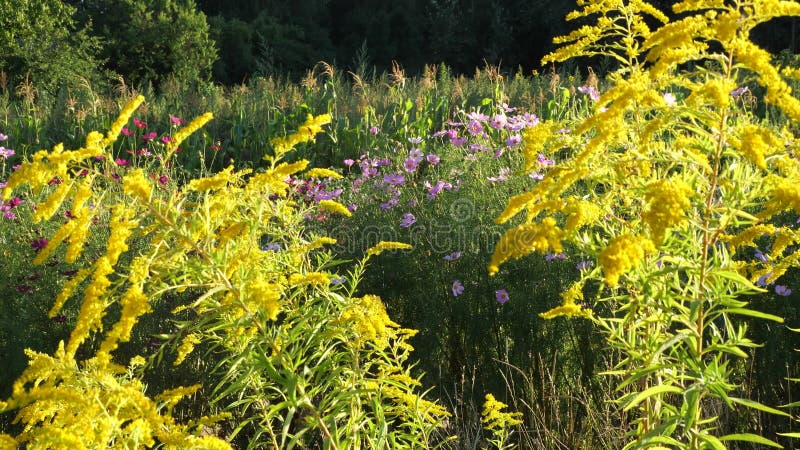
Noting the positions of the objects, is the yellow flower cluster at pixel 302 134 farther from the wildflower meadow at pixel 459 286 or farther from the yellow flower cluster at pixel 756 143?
the yellow flower cluster at pixel 756 143

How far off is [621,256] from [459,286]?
267cm

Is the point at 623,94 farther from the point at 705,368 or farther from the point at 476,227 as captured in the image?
the point at 476,227

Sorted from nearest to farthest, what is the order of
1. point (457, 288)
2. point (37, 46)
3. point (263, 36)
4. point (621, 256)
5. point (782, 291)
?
point (621, 256)
point (782, 291)
point (457, 288)
point (37, 46)
point (263, 36)

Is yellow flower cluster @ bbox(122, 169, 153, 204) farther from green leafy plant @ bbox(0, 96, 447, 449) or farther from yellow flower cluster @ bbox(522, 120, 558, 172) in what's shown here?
yellow flower cluster @ bbox(522, 120, 558, 172)

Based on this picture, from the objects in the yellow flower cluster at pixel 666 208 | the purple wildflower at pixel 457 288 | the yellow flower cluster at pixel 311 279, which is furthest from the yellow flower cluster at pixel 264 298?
the purple wildflower at pixel 457 288

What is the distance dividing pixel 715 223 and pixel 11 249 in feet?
14.0

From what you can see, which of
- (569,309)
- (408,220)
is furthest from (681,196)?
(408,220)

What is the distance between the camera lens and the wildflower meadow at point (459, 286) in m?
1.98

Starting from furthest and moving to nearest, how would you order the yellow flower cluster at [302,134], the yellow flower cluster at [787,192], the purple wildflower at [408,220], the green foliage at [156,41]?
the green foliage at [156,41] → the purple wildflower at [408,220] → the yellow flower cluster at [302,134] → the yellow flower cluster at [787,192]

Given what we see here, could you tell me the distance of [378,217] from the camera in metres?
5.31

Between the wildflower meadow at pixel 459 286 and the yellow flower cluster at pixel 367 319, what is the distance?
0.04 ft

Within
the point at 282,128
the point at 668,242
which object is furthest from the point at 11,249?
the point at 282,128

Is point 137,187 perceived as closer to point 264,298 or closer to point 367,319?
point 264,298

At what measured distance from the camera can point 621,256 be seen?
170 cm
